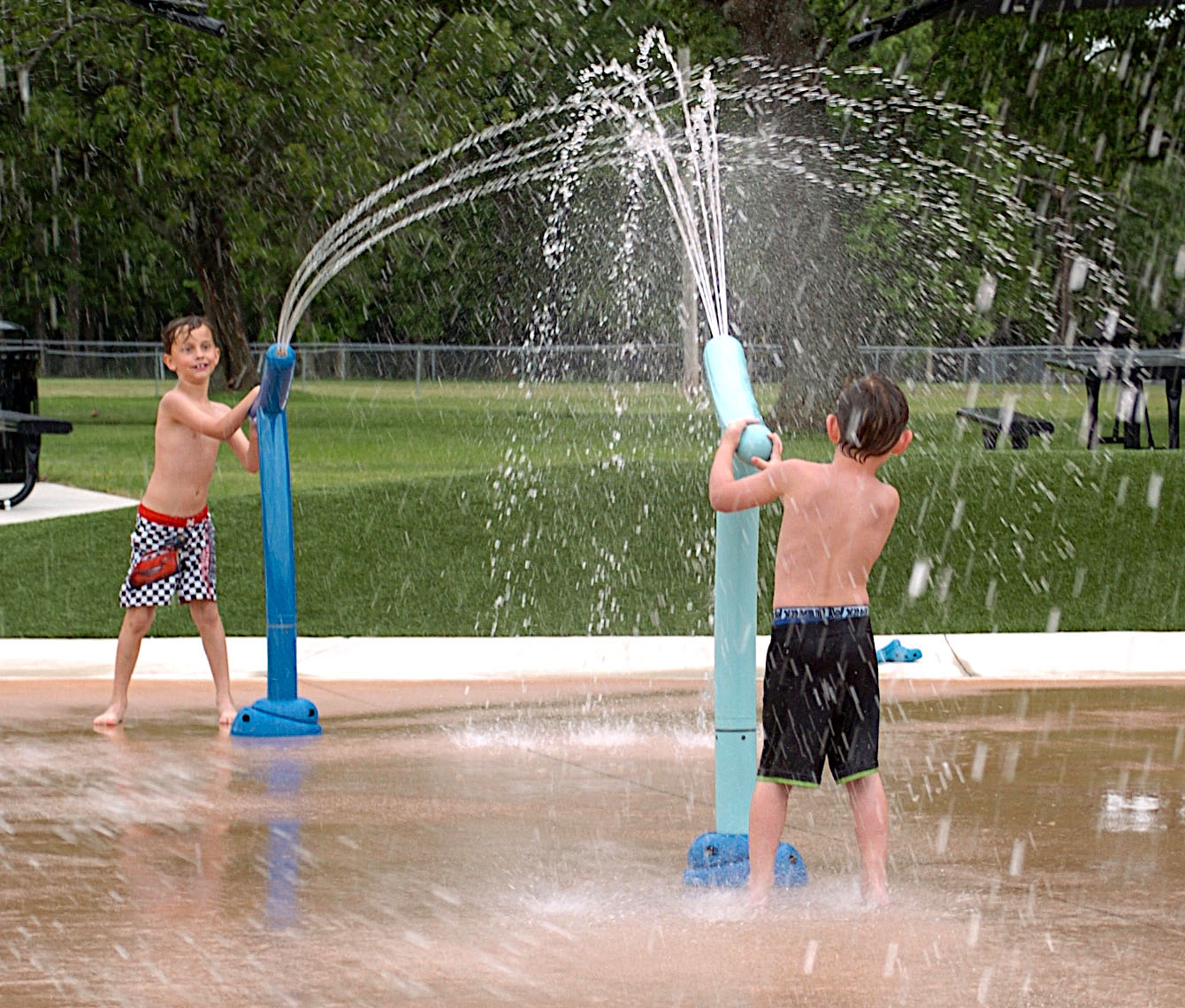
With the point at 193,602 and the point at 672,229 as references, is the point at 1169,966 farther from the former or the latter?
the point at 672,229

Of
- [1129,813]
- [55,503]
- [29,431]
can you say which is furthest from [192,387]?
[55,503]

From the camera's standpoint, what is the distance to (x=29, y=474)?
15195 millimetres

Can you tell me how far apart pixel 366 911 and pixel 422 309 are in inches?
2076

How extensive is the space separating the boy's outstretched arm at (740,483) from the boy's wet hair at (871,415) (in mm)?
177

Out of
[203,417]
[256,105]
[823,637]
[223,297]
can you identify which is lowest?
[223,297]

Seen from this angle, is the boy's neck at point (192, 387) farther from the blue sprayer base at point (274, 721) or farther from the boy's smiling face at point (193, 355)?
the blue sprayer base at point (274, 721)

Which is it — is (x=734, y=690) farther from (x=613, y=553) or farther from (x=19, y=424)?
(x=19, y=424)

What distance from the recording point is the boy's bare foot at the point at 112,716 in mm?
7395

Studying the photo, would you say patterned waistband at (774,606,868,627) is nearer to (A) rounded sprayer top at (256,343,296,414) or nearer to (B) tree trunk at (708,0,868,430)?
(A) rounded sprayer top at (256,343,296,414)

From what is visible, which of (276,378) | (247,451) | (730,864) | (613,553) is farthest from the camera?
(613,553)

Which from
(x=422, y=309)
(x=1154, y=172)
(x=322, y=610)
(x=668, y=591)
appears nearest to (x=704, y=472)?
(x=668, y=591)

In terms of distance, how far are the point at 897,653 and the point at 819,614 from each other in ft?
14.6

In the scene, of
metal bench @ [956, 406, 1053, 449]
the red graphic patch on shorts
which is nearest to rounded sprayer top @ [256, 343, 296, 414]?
the red graphic patch on shorts

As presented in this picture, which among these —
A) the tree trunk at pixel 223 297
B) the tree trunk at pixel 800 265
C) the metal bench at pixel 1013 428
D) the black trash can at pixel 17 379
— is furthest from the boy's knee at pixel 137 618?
the tree trunk at pixel 223 297
